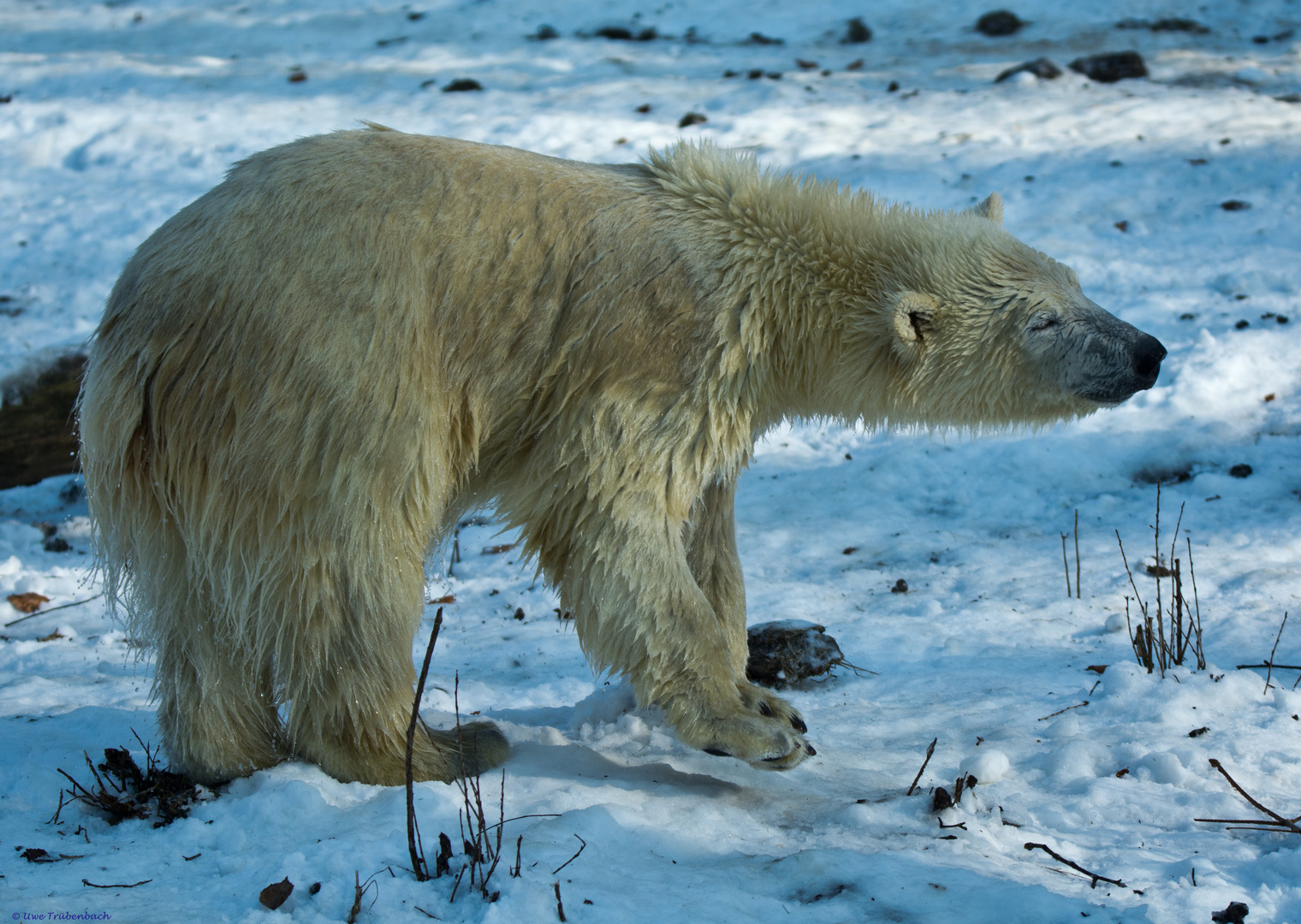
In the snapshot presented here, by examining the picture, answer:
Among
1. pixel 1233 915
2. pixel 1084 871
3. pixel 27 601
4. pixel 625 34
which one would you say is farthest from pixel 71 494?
pixel 625 34

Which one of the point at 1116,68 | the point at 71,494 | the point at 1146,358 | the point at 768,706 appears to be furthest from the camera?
the point at 1116,68

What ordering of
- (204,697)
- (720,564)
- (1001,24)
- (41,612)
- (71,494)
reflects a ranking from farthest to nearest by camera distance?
(1001,24), (71,494), (41,612), (720,564), (204,697)

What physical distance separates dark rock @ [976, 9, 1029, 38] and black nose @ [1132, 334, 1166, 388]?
10159 mm

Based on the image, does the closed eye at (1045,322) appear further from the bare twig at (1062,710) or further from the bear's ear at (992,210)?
the bare twig at (1062,710)

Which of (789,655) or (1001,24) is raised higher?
(1001,24)

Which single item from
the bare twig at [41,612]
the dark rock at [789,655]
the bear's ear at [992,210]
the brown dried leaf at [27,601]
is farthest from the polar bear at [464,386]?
the brown dried leaf at [27,601]

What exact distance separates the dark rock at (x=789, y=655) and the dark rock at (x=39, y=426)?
4.62 meters

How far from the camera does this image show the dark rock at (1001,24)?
12.2 meters

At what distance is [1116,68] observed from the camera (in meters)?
10.7

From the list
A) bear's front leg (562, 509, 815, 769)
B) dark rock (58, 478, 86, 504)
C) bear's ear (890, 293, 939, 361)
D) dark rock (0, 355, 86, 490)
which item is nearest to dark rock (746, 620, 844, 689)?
bear's front leg (562, 509, 815, 769)

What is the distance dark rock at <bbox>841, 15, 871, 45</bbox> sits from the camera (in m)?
12.4

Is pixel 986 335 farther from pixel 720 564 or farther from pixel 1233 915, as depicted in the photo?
pixel 1233 915

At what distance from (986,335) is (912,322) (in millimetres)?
268

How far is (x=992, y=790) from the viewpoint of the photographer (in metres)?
3.02
